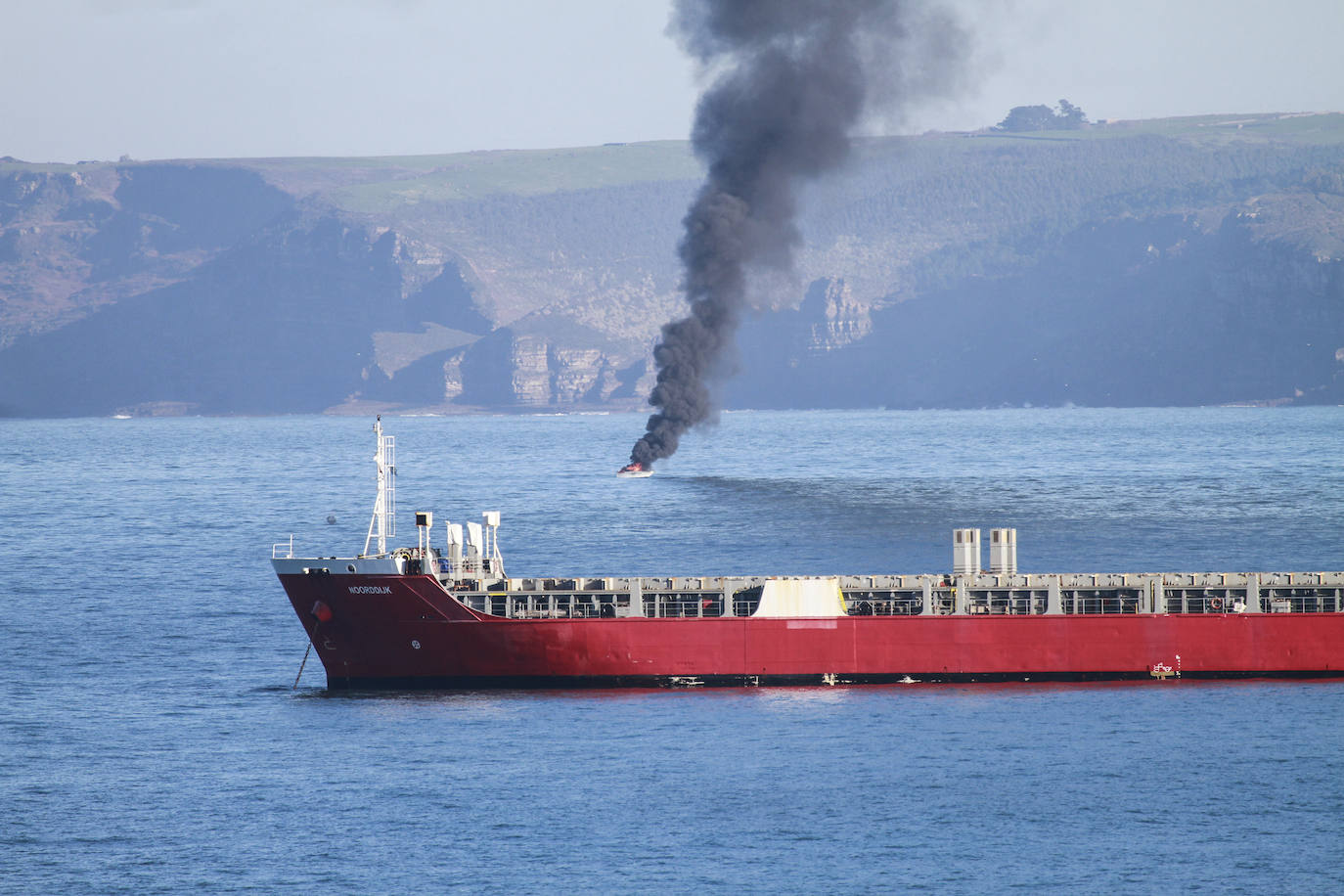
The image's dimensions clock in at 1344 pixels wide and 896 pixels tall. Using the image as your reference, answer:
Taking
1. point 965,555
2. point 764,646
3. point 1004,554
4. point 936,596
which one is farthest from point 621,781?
point 1004,554

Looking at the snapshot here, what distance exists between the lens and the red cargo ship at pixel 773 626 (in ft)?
208

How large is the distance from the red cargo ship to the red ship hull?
49mm

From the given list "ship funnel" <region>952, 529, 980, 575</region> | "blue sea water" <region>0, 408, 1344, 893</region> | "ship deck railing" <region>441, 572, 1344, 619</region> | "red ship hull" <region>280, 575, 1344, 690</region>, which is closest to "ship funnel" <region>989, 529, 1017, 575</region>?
"ship funnel" <region>952, 529, 980, 575</region>

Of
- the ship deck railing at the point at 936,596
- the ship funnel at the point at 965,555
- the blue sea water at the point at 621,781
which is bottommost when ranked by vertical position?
the blue sea water at the point at 621,781

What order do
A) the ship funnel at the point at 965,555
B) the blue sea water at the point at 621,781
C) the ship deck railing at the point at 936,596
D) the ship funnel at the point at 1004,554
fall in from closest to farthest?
the blue sea water at the point at 621,781, the ship deck railing at the point at 936,596, the ship funnel at the point at 965,555, the ship funnel at the point at 1004,554

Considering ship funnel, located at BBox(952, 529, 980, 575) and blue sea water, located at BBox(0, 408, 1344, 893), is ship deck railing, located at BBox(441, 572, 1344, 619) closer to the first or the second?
ship funnel, located at BBox(952, 529, 980, 575)

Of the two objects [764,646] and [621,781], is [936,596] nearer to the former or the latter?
[764,646]

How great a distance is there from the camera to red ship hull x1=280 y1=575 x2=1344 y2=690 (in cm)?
6344

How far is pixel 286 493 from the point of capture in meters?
173

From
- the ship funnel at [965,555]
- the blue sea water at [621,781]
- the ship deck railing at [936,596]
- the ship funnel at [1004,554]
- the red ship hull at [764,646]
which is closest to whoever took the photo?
the blue sea water at [621,781]

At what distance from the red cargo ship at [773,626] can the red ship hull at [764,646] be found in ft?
0.16

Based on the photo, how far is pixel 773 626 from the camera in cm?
6469

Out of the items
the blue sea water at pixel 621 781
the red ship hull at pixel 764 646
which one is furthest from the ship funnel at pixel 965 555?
the blue sea water at pixel 621 781

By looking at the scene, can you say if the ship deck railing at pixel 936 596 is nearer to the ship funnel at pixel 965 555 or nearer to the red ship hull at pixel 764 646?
the ship funnel at pixel 965 555
